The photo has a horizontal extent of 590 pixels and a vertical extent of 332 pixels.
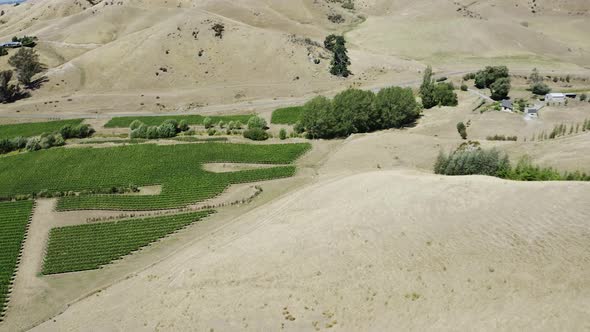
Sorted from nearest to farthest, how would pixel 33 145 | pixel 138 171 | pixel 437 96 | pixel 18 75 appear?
pixel 138 171
pixel 33 145
pixel 437 96
pixel 18 75

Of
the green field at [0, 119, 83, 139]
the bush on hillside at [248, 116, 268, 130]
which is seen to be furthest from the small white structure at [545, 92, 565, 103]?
the green field at [0, 119, 83, 139]

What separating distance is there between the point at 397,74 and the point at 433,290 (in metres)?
111

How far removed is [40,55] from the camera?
144 meters

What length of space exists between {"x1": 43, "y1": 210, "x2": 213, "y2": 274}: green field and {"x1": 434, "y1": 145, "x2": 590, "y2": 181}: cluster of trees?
110 ft

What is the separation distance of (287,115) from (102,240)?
59982mm

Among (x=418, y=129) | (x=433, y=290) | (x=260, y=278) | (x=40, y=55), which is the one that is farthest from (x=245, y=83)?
(x=433, y=290)

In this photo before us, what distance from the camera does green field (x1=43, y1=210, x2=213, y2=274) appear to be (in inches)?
1998

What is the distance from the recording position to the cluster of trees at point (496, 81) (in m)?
106

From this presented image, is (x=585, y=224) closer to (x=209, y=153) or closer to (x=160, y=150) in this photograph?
(x=209, y=153)

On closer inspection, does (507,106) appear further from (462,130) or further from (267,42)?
(267,42)

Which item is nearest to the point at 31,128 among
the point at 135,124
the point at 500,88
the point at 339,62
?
the point at 135,124

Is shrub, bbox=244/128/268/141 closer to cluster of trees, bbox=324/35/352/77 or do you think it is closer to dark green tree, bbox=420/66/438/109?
dark green tree, bbox=420/66/438/109

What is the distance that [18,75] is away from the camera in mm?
129500

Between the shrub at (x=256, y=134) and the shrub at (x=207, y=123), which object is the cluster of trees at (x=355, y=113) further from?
the shrub at (x=207, y=123)
